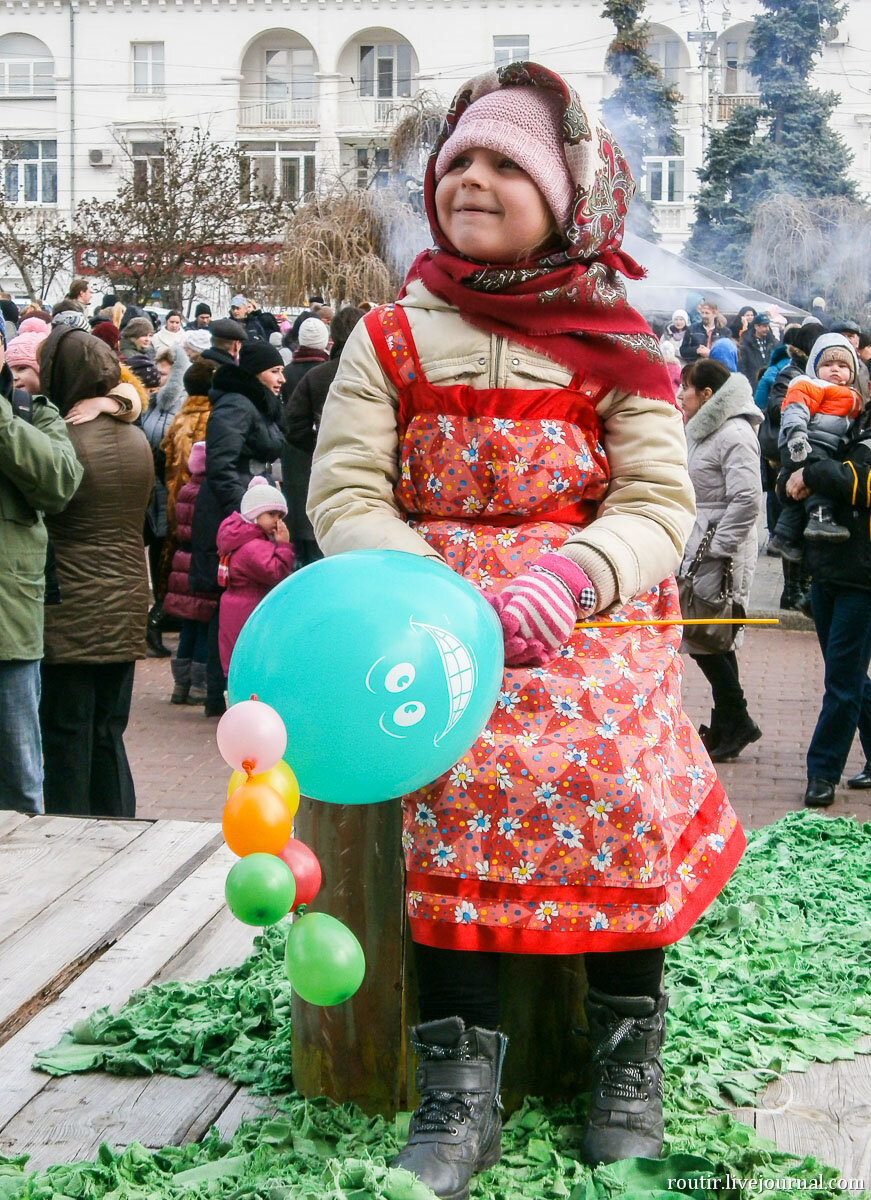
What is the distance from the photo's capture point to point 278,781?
213 cm

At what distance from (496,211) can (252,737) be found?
1155mm

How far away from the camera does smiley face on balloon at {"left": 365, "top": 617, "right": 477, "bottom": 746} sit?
2.22 m

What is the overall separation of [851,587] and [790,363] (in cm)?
614

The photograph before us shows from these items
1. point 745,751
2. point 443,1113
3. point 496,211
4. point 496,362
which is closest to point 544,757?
point 443,1113

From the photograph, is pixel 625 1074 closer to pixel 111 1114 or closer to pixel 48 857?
pixel 111 1114

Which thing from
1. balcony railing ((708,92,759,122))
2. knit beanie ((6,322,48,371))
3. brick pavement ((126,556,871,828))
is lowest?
brick pavement ((126,556,871,828))

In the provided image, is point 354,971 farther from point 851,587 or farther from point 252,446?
point 252,446

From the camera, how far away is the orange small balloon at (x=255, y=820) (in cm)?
208

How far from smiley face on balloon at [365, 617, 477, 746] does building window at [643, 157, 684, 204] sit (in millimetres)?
37802

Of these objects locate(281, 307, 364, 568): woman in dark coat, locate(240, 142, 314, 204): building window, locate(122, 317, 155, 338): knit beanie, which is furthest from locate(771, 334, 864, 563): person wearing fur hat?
locate(240, 142, 314, 204): building window

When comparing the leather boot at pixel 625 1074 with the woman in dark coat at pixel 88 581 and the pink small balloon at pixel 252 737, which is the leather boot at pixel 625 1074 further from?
the woman in dark coat at pixel 88 581

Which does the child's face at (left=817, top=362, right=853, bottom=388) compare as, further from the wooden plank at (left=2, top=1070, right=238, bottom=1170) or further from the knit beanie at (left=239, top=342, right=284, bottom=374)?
the wooden plank at (left=2, top=1070, right=238, bottom=1170)

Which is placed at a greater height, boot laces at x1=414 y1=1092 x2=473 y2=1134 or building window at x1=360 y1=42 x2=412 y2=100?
building window at x1=360 y1=42 x2=412 y2=100

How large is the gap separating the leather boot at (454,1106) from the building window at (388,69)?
4781cm
